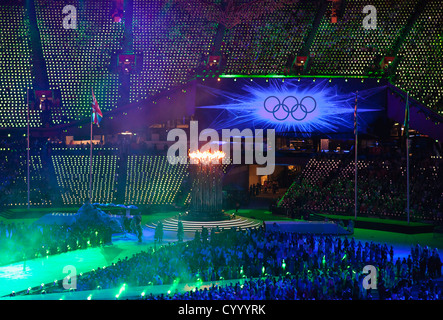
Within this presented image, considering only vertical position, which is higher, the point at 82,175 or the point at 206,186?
the point at 82,175

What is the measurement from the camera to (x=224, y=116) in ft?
118

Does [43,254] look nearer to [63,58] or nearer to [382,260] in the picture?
[382,260]

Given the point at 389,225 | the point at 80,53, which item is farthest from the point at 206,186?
the point at 80,53

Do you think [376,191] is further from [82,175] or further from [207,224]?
[82,175]

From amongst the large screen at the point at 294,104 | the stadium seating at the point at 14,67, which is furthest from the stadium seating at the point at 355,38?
the stadium seating at the point at 14,67

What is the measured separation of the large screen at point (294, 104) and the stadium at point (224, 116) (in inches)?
3.0

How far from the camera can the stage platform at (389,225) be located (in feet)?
82.9

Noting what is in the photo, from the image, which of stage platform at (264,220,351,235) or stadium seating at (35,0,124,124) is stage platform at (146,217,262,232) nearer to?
stage platform at (264,220,351,235)

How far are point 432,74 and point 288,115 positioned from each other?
11.1 meters

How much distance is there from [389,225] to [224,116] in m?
14.5

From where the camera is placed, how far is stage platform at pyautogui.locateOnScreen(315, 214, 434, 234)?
25266 millimetres

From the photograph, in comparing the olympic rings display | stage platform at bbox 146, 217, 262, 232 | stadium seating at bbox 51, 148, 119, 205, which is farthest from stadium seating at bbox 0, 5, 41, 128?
the olympic rings display

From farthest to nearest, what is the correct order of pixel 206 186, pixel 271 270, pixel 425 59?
pixel 425 59, pixel 206 186, pixel 271 270
